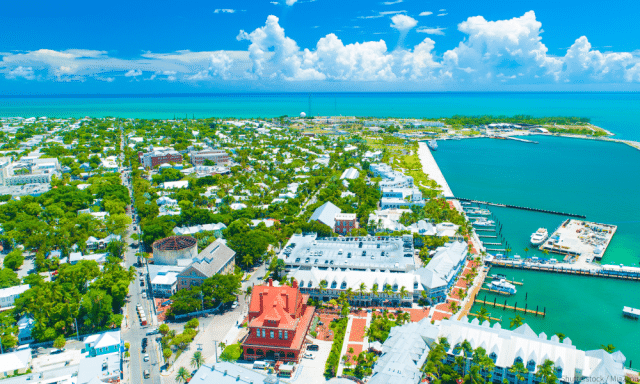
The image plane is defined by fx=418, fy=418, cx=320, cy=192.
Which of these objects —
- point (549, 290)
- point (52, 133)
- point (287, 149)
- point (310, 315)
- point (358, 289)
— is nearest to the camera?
point (310, 315)

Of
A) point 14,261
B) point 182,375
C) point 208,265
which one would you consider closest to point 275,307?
point 182,375

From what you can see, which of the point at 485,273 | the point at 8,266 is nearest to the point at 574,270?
the point at 485,273

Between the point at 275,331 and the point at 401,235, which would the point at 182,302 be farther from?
the point at 401,235

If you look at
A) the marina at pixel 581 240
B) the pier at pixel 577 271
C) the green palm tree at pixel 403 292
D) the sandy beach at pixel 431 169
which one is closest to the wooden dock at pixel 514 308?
the green palm tree at pixel 403 292

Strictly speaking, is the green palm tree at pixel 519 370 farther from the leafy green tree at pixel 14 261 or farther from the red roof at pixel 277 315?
the leafy green tree at pixel 14 261

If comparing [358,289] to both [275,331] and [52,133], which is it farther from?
[52,133]

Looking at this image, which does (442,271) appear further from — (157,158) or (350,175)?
(157,158)

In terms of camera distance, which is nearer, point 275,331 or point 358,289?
point 275,331

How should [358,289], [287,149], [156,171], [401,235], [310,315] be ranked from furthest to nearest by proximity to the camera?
1. [287,149]
2. [156,171]
3. [401,235]
4. [358,289]
5. [310,315]
